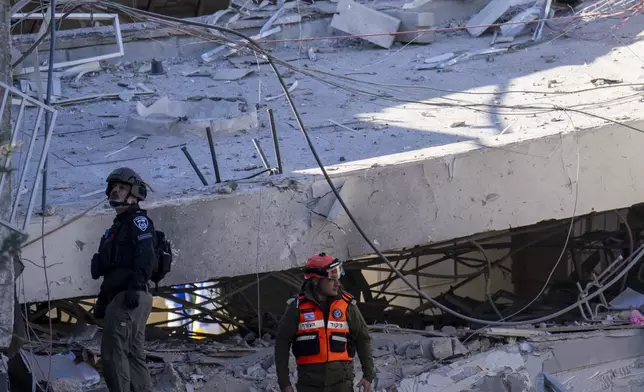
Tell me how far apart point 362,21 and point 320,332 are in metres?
6.57

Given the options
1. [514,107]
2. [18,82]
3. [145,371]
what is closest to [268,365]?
[145,371]

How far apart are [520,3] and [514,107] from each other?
3.24m

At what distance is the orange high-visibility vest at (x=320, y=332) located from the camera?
18.8 feet

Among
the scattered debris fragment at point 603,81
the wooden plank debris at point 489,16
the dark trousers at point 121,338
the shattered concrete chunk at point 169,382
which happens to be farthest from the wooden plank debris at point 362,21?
the dark trousers at point 121,338

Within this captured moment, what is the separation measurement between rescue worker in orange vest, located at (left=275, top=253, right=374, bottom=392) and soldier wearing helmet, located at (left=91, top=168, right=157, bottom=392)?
36.5 inches

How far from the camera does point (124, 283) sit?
6055 mm

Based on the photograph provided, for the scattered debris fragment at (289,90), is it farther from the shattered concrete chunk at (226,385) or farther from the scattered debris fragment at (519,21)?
the shattered concrete chunk at (226,385)

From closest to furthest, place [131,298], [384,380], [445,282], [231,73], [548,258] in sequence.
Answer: [131,298] < [384,380] < [231,73] < [548,258] < [445,282]

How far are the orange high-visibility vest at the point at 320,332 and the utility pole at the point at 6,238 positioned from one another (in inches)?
72.5

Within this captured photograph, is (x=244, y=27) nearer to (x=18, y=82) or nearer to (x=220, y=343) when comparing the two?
(x=18, y=82)

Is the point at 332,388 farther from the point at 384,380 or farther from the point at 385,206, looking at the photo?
the point at 385,206

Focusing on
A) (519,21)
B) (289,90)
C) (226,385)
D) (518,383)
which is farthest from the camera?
(519,21)

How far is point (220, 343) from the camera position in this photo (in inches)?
325

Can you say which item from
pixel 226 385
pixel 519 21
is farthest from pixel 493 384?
pixel 519 21
